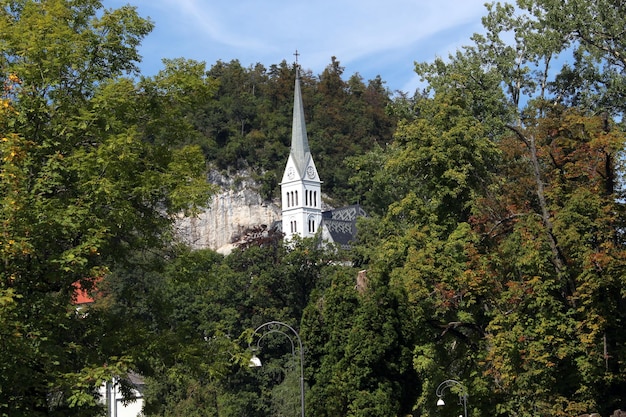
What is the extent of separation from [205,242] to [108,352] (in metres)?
132

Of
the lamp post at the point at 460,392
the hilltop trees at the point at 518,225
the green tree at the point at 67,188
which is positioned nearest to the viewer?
the green tree at the point at 67,188

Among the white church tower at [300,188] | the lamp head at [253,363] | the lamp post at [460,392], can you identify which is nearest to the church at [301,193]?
the white church tower at [300,188]

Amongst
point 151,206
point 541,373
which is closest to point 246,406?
point 541,373

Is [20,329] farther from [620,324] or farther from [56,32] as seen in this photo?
[620,324]

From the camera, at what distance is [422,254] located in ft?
103

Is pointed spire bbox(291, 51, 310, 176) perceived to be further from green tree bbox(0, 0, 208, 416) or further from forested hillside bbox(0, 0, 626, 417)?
green tree bbox(0, 0, 208, 416)

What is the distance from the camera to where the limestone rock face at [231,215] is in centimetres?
14838

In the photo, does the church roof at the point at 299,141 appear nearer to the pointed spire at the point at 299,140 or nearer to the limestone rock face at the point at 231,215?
the pointed spire at the point at 299,140

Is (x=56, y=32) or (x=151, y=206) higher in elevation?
(x=56, y=32)

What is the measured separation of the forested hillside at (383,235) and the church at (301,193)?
280ft

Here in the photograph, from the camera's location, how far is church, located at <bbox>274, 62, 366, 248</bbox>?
139 m

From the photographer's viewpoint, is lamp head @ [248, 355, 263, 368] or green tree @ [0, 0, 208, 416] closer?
green tree @ [0, 0, 208, 416]

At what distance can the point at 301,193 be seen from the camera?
14000 centimetres

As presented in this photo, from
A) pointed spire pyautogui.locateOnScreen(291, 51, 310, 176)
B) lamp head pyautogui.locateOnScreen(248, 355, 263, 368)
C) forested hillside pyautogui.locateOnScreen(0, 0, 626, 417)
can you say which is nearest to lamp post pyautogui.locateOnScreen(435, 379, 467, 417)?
forested hillside pyautogui.locateOnScreen(0, 0, 626, 417)
